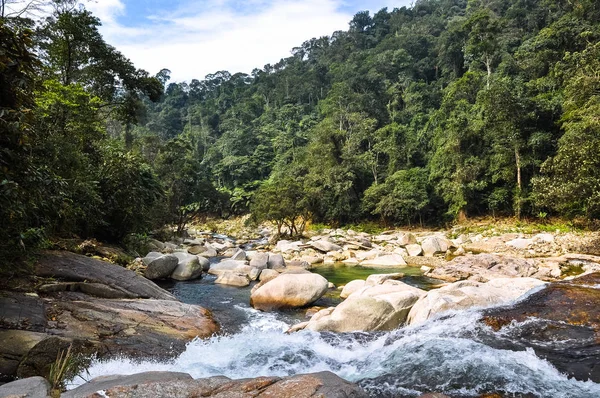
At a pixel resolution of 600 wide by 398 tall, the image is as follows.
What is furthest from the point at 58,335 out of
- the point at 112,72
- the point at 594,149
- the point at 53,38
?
the point at 594,149

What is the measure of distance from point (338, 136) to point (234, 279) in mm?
28185

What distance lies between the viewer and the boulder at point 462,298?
7458 mm

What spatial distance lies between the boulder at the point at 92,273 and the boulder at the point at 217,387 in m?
4.98

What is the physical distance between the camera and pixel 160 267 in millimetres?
13484

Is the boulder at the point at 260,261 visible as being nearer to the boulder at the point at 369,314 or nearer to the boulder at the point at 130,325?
the boulder at the point at 130,325

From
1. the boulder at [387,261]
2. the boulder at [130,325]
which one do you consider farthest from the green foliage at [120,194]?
the boulder at [387,261]

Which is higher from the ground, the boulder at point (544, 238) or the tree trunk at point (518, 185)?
the tree trunk at point (518, 185)

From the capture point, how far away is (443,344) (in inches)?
229

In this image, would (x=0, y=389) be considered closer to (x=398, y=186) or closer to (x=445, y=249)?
(x=445, y=249)

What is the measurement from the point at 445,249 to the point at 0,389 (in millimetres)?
21312

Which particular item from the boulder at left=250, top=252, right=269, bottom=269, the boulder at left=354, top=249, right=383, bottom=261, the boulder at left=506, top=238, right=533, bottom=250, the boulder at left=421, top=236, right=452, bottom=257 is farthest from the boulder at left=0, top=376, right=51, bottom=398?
the boulder at left=506, top=238, right=533, bottom=250

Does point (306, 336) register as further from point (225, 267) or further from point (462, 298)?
point (225, 267)

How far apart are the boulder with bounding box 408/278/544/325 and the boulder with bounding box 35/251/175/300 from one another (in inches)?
247

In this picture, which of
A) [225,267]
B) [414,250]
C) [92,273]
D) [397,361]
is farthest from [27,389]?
[414,250]
